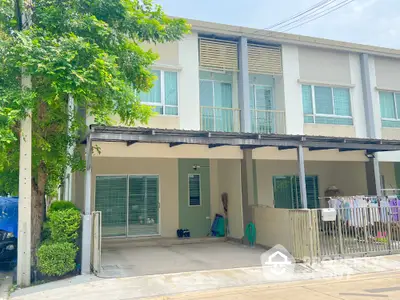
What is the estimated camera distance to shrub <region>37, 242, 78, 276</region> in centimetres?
779

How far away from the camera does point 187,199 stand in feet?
47.2

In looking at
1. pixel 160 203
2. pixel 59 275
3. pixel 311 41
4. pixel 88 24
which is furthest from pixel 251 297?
pixel 311 41

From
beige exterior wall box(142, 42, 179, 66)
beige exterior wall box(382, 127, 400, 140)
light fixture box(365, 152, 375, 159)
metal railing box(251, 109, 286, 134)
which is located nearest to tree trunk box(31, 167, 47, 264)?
beige exterior wall box(142, 42, 179, 66)

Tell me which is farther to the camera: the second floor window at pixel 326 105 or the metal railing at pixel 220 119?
the second floor window at pixel 326 105

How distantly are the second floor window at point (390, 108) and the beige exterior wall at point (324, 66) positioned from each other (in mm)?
1960

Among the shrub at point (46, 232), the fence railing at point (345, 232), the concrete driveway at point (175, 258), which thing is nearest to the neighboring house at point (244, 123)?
the concrete driveway at point (175, 258)

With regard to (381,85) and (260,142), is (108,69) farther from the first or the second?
(381,85)

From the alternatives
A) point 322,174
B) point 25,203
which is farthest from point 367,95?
point 25,203

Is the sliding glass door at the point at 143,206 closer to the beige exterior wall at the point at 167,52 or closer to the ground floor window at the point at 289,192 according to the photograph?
the beige exterior wall at the point at 167,52

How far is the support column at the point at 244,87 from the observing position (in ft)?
41.8

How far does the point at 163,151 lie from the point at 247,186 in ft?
11.2

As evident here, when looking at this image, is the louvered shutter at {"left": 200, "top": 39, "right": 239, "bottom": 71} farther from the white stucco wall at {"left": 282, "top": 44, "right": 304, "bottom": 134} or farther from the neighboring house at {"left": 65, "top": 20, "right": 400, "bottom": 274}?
the white stucco wall at {"left": 282, "top": 44, "right": 304, "bottom": 134}

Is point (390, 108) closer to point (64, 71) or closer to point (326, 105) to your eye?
point (326, 105)

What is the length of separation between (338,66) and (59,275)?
1271 centimetres
